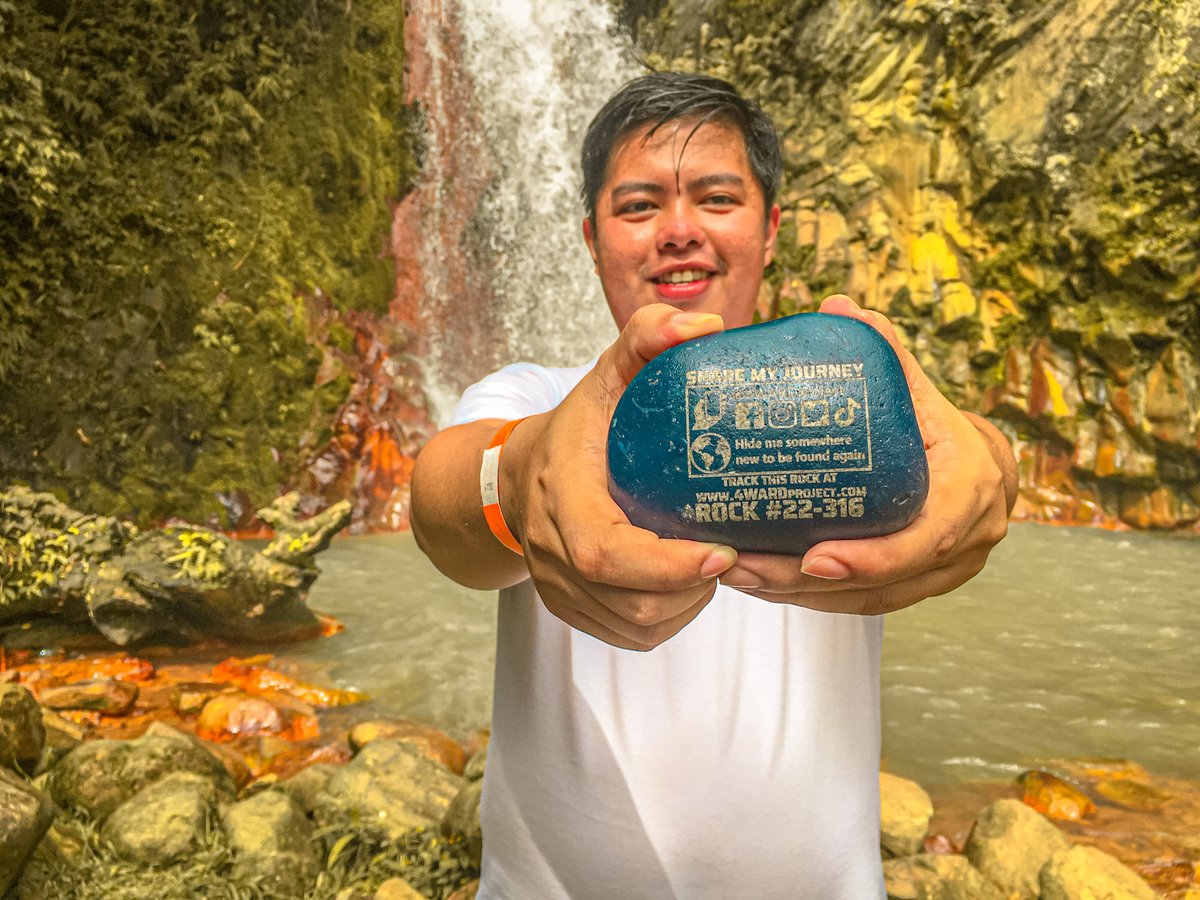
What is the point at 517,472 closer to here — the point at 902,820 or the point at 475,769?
the point at 475,769

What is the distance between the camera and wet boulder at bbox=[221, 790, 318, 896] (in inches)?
85.7

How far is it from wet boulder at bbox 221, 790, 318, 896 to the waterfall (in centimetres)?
754

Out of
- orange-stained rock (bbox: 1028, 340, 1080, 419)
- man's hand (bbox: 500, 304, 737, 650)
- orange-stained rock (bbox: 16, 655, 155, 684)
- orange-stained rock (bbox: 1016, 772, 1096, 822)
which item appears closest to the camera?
man's hand (bbox: 500, 304, 737, 650)

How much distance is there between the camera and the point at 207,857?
7.02ft

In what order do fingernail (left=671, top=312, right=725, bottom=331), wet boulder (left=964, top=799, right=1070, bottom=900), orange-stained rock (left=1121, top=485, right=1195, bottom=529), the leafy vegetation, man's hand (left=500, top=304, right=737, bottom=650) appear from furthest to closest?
1. orange-stained rock (left=1121, top=485, right=1195, bottom=529)
2. wet boulder (left=964, top=799, right=1070, bottom=900)
3. the leafy vegetation
4. fingernail (left=671, top=312, right=725, bottom=331)
5. man's hand (left=500, top=304, right=737, bottom=650)

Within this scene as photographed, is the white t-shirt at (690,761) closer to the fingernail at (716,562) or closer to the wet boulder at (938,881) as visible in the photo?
the fingernail at (716,562)

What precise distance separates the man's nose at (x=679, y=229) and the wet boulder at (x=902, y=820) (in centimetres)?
209

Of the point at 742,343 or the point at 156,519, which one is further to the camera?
the point at 156,519

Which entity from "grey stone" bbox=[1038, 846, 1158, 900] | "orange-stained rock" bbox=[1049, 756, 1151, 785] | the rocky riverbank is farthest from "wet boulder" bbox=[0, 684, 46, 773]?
"orange-stained rock" bbox=[1049, 756, 1151, 785]

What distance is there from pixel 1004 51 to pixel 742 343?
9.04 meters

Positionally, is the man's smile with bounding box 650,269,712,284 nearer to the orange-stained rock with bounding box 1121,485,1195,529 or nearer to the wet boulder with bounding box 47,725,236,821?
the wet boulder with bounding box 47,725,236,821

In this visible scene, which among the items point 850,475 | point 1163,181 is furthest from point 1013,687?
point 1163,181

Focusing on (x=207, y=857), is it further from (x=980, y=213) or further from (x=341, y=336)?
(x=980, y=213)

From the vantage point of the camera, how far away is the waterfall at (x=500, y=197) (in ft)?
32.1
